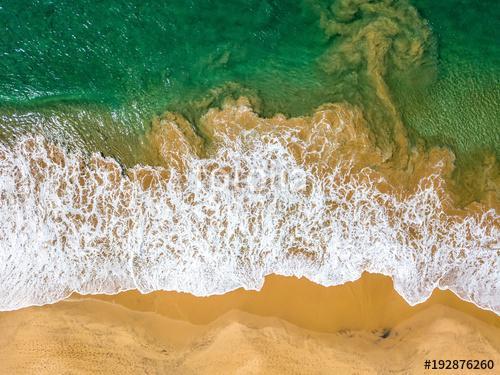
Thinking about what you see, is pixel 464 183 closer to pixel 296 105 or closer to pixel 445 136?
pixel 445 136

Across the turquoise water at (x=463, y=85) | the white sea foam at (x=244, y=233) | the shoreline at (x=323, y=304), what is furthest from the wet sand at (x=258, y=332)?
the turquoise water at (x=463, y=85)

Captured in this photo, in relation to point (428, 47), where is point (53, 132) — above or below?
below

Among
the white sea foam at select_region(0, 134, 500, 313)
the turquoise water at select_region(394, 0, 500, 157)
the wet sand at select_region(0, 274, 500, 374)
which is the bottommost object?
the wet sand at select_region(0, 274, 500, 374)

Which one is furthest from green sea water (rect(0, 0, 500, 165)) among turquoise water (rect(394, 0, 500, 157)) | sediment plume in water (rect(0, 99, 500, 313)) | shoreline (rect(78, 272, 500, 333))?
shoreline (rect(78, 272, 500, 333))

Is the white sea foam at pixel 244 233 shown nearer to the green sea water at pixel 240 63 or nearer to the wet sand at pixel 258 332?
the wet sand at pixel 258 332

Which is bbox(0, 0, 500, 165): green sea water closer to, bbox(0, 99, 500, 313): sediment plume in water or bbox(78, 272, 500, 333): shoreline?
bbox(0, 99, 500, 313): sediment plume in water

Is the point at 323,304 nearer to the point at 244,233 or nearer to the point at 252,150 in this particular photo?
the point at 244,233

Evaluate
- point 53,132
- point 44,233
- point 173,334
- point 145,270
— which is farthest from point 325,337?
point 53,132
